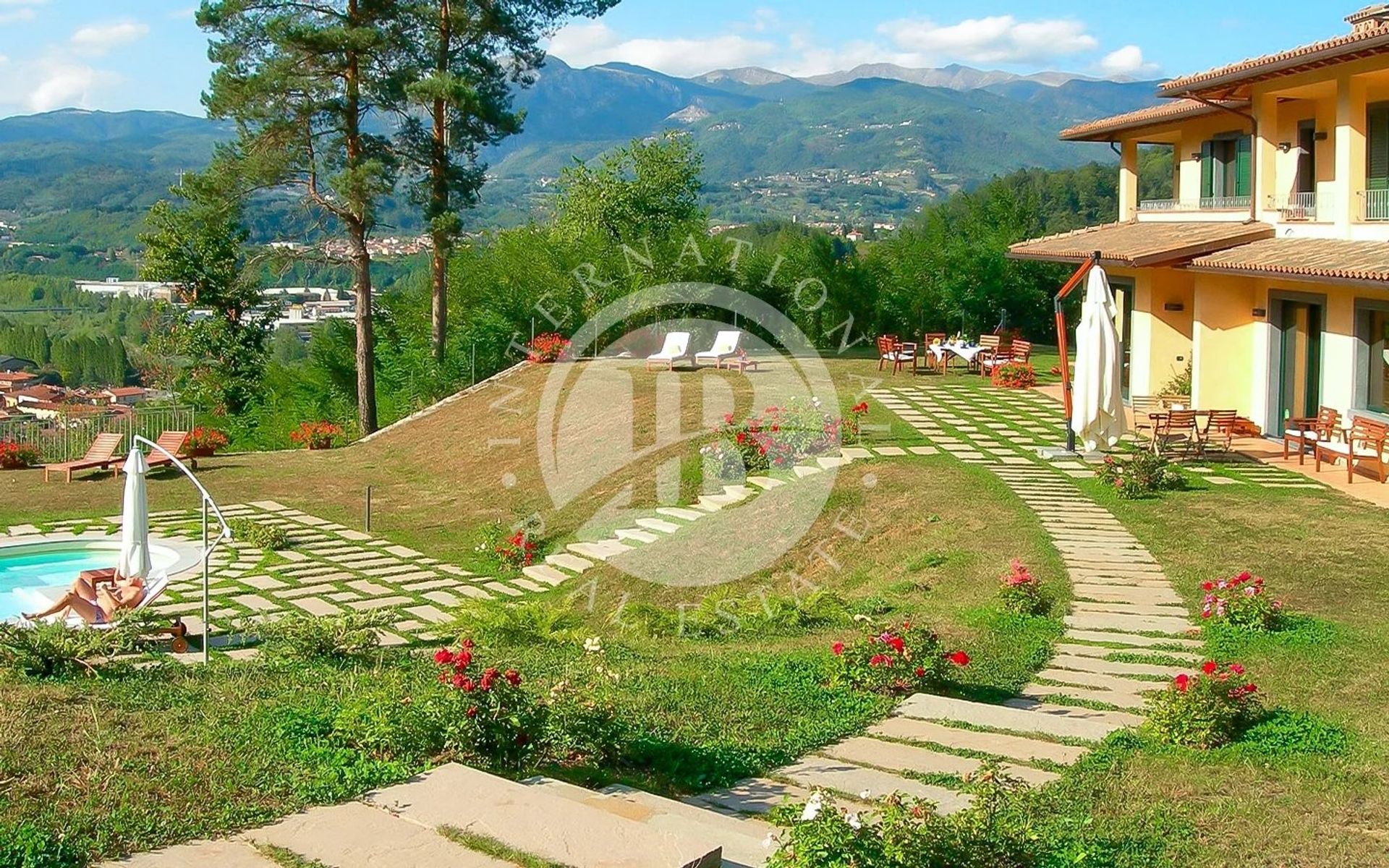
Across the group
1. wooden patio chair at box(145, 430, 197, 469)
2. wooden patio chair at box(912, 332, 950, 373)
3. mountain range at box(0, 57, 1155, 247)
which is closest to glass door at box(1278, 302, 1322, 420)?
wooden patio chair at box(912, 332, 950, 373)

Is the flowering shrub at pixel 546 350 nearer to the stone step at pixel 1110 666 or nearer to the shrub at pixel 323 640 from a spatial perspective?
the shrub at pixel 323 640

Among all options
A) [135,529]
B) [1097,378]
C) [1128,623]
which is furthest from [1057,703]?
[135,529]

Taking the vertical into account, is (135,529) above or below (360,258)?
below

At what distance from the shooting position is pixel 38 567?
45.5ft

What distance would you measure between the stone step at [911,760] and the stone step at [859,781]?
0.10 m

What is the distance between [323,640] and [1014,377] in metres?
16.1

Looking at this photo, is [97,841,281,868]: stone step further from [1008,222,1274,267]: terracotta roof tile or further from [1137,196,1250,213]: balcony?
[1137,196,1250,213]: balcony

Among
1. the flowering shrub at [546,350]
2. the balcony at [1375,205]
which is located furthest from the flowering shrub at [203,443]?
the balcony at [1375,205]

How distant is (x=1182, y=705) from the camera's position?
6.07 meters

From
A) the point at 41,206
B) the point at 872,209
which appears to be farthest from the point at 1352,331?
the point at 41,206

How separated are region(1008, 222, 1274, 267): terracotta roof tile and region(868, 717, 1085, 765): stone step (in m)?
12.2

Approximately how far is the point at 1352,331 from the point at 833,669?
10.2 m

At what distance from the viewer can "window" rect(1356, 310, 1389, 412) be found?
46.3 ft

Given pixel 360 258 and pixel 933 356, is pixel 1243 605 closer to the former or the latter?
pixel 933 356
